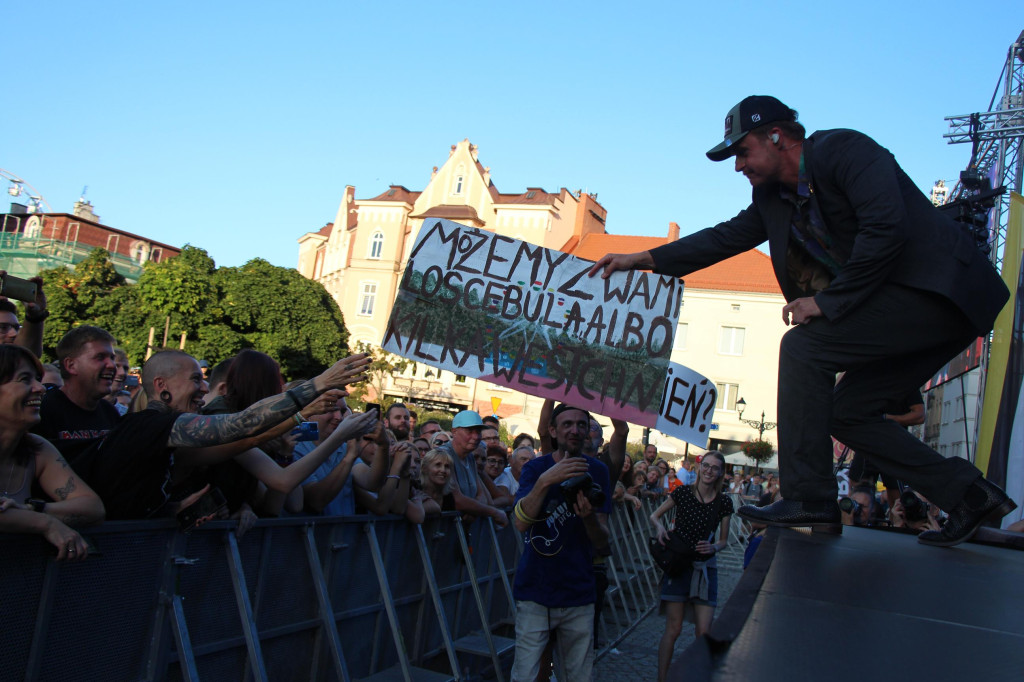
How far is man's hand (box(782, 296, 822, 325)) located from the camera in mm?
3459

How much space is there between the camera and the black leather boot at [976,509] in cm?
334

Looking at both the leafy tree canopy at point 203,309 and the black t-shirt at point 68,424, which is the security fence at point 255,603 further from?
the leafy tree canopy at point 203,309

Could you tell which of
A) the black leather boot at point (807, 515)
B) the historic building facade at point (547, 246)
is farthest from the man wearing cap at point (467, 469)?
the historic building facade at point (547, 246)

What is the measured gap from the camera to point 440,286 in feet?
17.6

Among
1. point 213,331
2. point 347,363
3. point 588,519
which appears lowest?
point 588,519

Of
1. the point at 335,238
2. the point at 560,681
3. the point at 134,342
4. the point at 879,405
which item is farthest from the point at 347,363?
the point at 335,238

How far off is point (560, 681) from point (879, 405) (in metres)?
2.83

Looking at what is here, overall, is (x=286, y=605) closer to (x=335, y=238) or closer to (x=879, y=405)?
(x=879, y=405)

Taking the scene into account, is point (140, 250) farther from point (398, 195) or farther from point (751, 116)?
point (751, 116)

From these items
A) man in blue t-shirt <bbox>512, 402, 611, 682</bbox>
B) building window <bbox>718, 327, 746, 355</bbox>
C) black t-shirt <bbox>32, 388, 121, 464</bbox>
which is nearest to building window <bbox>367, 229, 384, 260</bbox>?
building window <bbox>718, 327, 746, 355</bbox>

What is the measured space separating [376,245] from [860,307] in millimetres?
A: 59018

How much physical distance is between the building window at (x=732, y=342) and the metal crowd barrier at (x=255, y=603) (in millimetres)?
44442

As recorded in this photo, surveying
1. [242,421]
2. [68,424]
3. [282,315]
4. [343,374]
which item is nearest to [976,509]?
[343,374]

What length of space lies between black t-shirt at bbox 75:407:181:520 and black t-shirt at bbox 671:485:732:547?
5427 mm
